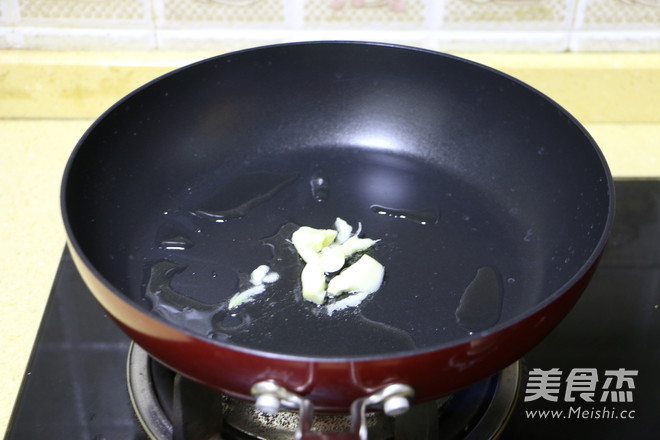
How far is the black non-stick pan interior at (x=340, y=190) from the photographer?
66cm

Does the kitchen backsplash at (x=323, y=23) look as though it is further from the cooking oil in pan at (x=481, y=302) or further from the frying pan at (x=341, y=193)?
the cooking oil in pan at (x=481, y=302)

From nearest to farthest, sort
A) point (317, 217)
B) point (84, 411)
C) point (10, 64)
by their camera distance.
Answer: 1. point (84, 411)
2. point (317, 217)
3. point (10, 64)

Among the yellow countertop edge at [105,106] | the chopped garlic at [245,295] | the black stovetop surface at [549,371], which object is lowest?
the black stovetop surface at [549,371]

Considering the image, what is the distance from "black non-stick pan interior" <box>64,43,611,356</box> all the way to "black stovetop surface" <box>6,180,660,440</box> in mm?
97

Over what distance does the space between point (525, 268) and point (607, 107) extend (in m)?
0.46

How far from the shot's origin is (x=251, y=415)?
65 centimetres

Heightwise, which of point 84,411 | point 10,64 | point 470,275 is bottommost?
point 84,411

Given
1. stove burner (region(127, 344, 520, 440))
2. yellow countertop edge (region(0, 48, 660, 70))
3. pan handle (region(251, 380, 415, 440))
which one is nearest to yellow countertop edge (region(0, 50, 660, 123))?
yellow countertop edge (region(0, 48, 660, 70))

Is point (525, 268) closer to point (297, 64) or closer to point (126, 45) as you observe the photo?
point (297, 64)

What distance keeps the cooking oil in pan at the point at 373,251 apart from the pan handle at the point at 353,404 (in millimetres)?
168

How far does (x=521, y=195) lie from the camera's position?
773 millimetres

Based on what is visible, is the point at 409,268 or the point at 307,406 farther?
the point at 409,268

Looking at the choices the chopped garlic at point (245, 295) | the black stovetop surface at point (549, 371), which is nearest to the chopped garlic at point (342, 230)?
the chopped garlic at point (245, 295)

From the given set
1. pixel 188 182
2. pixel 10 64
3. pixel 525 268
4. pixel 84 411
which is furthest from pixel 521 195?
pixel 10 64
